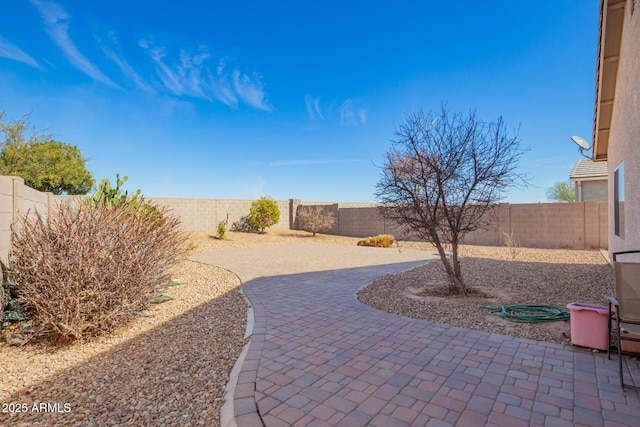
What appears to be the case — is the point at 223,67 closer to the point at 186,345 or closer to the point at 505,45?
the point at 505,45

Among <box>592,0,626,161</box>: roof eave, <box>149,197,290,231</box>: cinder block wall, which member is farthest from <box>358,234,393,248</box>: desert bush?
<box>592,0,626,161</box>: roof eave

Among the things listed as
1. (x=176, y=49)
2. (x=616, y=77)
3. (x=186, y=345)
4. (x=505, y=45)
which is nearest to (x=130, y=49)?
(x=176, y=49)

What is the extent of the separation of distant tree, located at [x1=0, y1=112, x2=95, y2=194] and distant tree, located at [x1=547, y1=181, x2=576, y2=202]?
33.4 m

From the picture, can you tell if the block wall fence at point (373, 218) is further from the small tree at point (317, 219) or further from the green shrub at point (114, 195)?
the green shrub at point (114, 195)

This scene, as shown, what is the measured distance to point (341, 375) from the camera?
2.84 meters

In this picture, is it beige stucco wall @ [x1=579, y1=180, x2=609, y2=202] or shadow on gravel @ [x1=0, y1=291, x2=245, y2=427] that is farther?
Result: beige stucco wall @ [x1=579, y1=180, x2=609, y2=202]

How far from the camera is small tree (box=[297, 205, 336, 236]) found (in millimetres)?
19344

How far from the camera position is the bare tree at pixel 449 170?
5496 mm

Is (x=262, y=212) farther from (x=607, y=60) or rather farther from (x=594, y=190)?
(x=594, y=190)

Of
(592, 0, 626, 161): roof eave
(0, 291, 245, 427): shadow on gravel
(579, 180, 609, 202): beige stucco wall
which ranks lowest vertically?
(0, 291, 245, 427): shadow on gravel

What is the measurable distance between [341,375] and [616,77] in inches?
323

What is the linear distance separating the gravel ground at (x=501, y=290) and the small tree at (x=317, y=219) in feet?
33.9

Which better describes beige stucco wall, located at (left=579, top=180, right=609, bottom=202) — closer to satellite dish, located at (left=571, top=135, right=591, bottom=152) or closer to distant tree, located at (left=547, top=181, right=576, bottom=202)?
satellite dish, located at (left=571, top=135, right=591, bottom=152)

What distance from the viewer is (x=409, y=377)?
2771 millimetres
